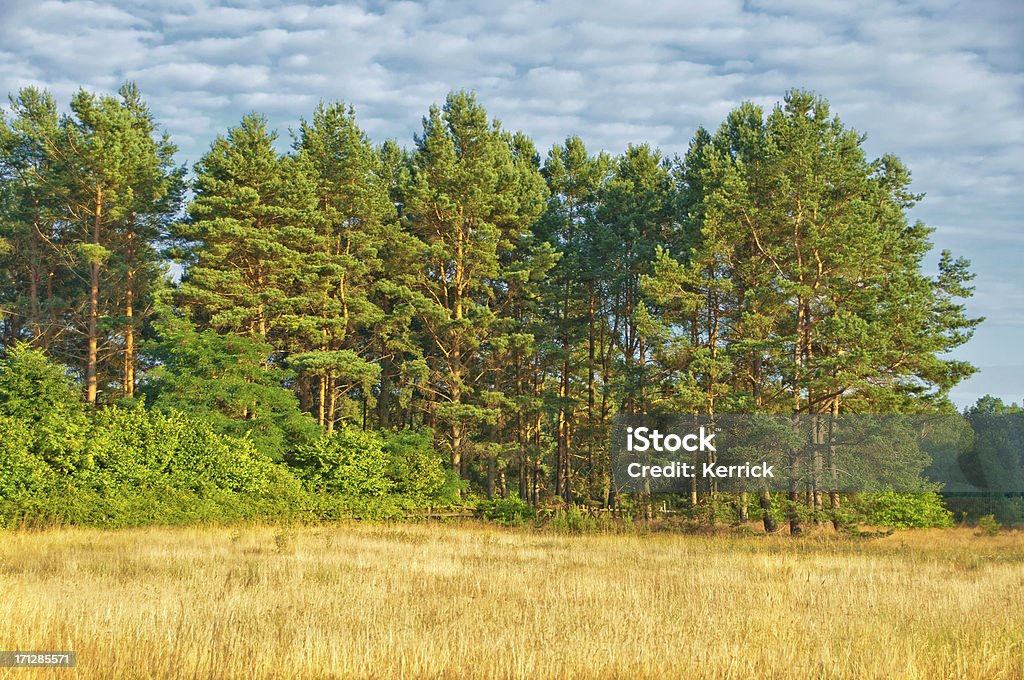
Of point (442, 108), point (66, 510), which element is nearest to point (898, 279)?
point (442, 108)

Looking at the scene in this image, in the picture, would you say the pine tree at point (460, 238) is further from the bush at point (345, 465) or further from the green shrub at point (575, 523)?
the green shrub at point (575, 523)

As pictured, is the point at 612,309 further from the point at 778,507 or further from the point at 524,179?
the point at 778,507

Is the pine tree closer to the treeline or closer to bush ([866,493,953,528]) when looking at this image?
the treeline

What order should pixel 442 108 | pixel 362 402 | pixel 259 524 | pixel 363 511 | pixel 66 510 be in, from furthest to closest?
1. pixel 362 402
2. pixel 442 108
3. pixel 363 511
4. pixel 259 524
5. pixel 66 510

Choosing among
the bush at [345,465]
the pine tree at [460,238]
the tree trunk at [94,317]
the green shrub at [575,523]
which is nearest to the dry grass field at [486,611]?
the green shrub at [575,523]

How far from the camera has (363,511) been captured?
30.9 metres

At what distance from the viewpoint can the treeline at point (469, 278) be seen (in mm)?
31891

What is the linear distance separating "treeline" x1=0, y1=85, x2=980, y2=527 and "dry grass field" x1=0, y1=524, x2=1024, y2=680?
40.0ft

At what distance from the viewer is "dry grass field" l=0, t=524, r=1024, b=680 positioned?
319 inches

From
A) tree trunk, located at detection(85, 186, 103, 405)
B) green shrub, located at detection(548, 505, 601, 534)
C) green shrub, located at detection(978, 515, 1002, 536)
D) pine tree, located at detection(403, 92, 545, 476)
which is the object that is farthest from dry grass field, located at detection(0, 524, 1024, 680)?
green shrub, located at detection(978, 515, 1002, 536)

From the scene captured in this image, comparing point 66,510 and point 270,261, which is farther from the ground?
point 270,261

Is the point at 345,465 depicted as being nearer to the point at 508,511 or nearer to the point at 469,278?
the point at 508,511

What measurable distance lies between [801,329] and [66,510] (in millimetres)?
25504

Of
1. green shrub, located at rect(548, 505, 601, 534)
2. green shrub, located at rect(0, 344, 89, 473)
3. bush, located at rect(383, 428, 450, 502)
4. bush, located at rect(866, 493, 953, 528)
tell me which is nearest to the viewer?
green shrub, located at rect(0, 344, 89, 473)
